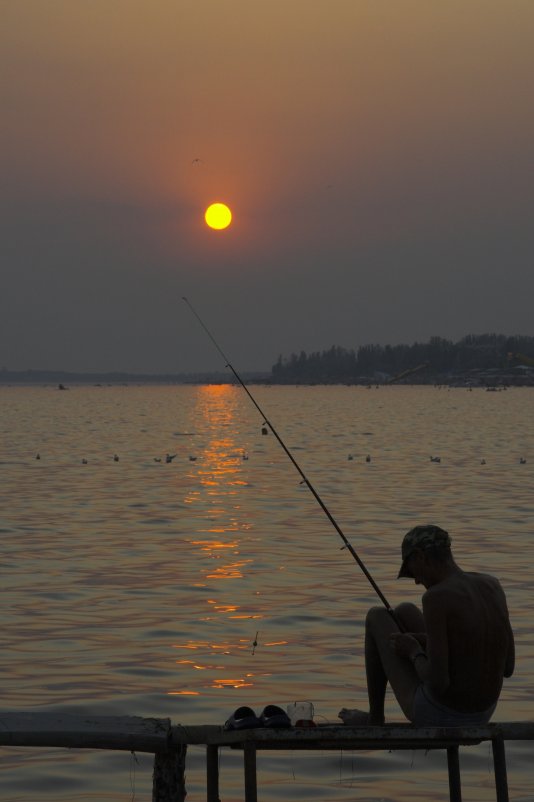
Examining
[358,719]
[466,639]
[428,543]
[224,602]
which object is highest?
[428,543]

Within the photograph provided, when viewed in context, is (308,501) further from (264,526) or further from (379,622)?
(379,622)

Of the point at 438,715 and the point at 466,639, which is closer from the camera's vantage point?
the point at 466,639

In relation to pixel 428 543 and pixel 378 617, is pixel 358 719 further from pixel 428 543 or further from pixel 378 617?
pixel 428 543

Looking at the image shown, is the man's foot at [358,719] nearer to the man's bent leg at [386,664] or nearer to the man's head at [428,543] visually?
the man's bent leg at [386,664]

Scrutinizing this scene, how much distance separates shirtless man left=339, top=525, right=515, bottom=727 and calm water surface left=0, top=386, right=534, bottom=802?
1.63m

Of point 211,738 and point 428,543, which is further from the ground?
point 428,543

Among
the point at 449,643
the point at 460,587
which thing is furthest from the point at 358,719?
the point at 460,587

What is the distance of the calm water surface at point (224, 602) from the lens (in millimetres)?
9695

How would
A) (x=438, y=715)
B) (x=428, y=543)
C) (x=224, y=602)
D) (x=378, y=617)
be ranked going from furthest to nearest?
(x=224, y=602), (x=378, y=617), (x=438, y=715), (x=428, y=543)

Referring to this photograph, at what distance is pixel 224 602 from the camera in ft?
55.6

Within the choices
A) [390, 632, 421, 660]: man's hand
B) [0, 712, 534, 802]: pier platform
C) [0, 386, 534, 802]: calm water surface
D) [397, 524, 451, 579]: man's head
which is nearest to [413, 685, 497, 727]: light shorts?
[390, 632, 421, 660]: man's hand

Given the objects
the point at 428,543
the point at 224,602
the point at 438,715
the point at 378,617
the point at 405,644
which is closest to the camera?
the point at 428,543

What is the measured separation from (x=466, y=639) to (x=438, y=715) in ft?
1.78

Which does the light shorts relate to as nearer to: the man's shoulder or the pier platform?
the pier platform
